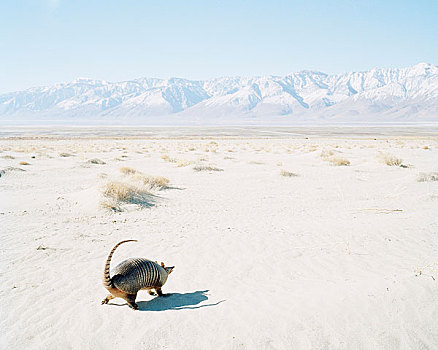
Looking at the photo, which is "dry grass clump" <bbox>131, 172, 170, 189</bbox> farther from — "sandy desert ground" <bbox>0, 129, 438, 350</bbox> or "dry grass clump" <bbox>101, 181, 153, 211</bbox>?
"dry grass clump" <bbox>101, 181, 153, 211</bbox>

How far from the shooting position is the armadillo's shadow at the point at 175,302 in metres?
4.62

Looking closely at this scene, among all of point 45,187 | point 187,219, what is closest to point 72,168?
point 45,187

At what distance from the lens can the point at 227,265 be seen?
6.36 m

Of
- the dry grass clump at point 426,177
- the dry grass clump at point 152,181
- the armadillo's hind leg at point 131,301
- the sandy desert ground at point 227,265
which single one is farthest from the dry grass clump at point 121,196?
the dry grass clump at point 426,177

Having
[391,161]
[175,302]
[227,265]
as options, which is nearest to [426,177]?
[391,161]

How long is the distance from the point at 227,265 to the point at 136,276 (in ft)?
7.13

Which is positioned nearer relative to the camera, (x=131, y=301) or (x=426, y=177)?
(x=131, y=301)

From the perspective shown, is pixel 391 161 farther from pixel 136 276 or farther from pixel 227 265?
pixel 136 276

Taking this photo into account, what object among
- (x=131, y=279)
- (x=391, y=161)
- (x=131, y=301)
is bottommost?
(x=391, y=161)

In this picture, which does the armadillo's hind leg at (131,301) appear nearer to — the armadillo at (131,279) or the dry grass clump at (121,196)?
the armadillo at (131,279)

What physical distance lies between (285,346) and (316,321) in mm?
538

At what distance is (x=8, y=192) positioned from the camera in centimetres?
1261

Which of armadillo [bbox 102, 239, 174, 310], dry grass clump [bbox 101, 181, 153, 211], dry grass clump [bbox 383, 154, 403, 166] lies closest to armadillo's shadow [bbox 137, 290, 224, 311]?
armadillo [bbox 102, 239, 174, 310]

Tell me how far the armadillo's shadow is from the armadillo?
0.17 m
